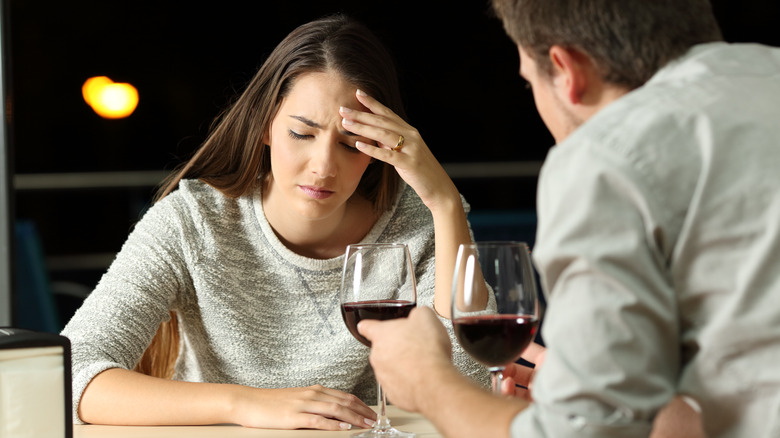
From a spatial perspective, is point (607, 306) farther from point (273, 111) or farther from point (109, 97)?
point (109, 97)

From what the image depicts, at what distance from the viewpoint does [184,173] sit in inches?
79.8

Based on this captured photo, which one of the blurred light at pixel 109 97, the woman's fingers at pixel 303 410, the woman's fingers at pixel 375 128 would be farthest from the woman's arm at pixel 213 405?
the blurred light at pixel 109 97

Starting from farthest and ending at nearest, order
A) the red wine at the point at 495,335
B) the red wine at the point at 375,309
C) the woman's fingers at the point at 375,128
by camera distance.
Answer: the woman's fingers at the point at 375,128
the red wine at the point at 375,309
the red wine at the point at 495,335

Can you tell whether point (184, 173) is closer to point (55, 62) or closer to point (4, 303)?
point (4, 303)

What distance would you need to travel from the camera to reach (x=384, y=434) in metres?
1.24

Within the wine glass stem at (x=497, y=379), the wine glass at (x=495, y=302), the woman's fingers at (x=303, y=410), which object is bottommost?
the woman's fingers at (x=303, y=410)

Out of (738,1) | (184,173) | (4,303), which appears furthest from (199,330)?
(738,1)

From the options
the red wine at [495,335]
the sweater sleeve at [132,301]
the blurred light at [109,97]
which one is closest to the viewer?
the red wine at [495,335]

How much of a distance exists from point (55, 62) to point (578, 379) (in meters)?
7.77

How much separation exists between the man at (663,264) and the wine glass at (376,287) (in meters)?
0.38

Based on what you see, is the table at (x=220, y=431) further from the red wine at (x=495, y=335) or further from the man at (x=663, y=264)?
the man at (x=663, y=264)

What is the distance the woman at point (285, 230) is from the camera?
1.78 metres

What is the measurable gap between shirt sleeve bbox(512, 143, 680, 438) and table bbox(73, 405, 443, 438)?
0.50 m

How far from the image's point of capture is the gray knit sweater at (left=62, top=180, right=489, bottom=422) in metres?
1.83
